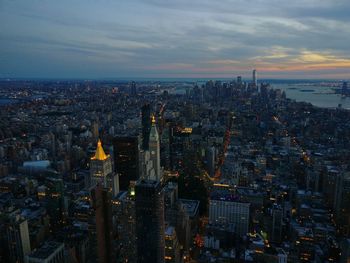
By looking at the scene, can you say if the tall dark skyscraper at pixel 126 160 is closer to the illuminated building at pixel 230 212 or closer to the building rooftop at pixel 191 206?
the building rooftop at pixel 191 206

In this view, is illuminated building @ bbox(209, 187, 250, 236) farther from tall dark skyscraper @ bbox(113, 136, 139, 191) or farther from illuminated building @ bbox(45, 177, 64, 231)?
illuminated building @ bbox(45, 177, 64, 231)

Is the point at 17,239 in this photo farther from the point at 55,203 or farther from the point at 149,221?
the point at 149,221

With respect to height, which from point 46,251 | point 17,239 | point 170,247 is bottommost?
point 17,239

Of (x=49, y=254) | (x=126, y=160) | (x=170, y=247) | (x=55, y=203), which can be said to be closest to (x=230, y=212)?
(x=170, y=247)

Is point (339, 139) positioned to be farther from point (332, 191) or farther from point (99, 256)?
point (99, 256)

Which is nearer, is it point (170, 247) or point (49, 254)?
point (49, 254)

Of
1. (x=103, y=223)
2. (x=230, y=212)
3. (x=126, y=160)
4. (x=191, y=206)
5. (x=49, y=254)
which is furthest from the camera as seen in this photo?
(x=126, y=160)

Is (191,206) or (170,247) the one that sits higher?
(170,247)

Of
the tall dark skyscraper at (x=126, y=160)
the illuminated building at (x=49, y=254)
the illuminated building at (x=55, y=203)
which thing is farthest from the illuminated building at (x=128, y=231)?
the tall dark skyscraper at (x=126, y=160)
